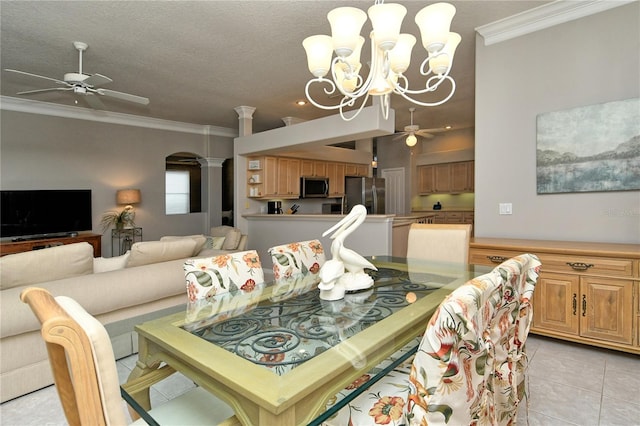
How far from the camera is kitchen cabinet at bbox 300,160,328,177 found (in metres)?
6.68

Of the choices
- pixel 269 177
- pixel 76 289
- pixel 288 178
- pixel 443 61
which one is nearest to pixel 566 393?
pixel 443 61

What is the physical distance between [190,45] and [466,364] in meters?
3.74

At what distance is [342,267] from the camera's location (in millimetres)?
1710

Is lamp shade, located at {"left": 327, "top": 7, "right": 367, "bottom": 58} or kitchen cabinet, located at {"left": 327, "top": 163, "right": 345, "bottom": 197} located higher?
lamp shade, located at {"left": 327, "top": 7, "right": 367, "bottom": 58}

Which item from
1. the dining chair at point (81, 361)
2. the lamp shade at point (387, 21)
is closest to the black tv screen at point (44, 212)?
the dining chair at point (81, 361)

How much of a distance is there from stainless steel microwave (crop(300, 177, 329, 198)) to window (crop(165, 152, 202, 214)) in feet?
12.1

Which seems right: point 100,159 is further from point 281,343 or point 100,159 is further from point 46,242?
point 281,343

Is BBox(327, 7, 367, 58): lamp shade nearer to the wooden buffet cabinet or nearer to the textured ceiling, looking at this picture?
the textured ceiling

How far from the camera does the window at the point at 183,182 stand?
8.66 m

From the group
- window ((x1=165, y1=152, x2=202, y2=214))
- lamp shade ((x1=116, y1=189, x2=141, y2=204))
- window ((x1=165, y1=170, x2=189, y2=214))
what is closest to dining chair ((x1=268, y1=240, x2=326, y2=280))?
lamp shade ((x1=116, y1=189, x2=141, y2=204))

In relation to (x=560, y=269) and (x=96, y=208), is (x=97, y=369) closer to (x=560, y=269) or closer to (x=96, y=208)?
(x=560, y=269)

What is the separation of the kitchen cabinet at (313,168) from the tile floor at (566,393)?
481 cm

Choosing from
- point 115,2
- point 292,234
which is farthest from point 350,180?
point 115,2

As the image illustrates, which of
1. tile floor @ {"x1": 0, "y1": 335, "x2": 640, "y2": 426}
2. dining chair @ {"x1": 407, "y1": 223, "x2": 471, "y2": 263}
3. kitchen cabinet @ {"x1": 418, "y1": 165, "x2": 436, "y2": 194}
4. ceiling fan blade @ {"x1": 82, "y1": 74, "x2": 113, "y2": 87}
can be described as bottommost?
tile floor @ {"x1": 0, "y1": 335, "x2": 640, "y2": 426}
